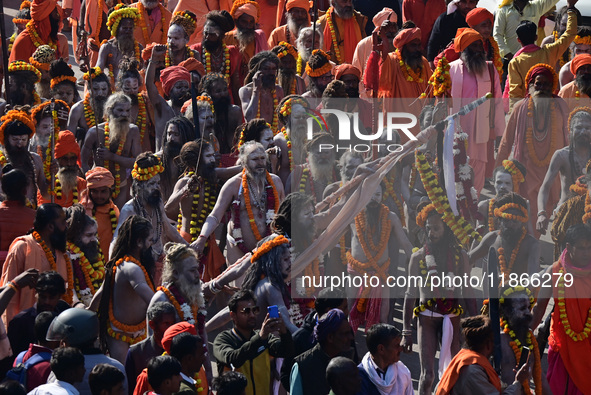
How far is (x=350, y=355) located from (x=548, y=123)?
5.05 meters

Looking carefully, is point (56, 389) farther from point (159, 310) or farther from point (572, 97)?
point (572, 97)

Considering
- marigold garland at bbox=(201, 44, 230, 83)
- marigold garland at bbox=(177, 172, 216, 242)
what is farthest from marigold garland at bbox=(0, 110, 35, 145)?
marigold garland at bbox=(201, 44, 230, 83)

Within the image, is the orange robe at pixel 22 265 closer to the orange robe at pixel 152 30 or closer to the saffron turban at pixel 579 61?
the saffron turban at pixel 579 61

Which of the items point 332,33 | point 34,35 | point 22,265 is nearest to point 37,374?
point 22,265

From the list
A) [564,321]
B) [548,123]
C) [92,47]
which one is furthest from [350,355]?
[92,47]

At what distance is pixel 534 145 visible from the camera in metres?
12.7

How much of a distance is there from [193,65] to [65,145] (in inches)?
92.9

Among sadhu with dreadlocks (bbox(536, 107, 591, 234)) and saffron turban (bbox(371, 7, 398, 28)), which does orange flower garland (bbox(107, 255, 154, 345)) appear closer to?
sadhu with dreadlocks (bbox(536, 107, 591, 234))

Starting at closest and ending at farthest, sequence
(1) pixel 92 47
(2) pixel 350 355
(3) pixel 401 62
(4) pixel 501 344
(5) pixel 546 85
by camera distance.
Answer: (2) pixel 350 355, (4) pixel 501 344, (5) pixel 546 85, (3) pixel 401 62, (1) pixel 92 47

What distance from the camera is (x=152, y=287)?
9.13 m

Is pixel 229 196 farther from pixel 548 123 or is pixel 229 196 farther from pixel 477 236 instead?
pixel 548 123

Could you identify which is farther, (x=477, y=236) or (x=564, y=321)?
(x=477, y=236)

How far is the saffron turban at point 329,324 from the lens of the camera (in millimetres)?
8172

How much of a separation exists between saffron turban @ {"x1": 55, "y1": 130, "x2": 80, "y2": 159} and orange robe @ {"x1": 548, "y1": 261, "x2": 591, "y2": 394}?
4.56 m
